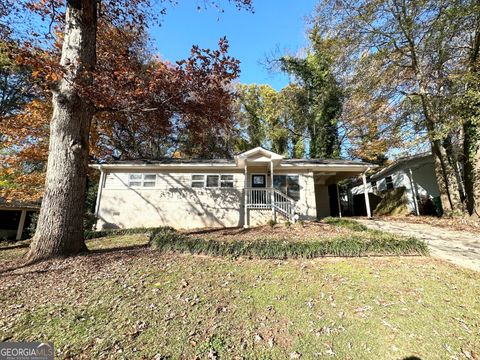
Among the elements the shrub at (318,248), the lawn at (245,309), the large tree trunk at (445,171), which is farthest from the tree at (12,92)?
the large tree trunk at (445,171)

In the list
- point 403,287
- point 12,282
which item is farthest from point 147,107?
point 403,287

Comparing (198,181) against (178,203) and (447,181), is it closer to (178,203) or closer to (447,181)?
(178,203)

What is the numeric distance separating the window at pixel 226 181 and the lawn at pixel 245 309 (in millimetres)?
6971

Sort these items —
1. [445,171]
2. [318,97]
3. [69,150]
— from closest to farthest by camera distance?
[69,150]
[445,171]
[318,97]

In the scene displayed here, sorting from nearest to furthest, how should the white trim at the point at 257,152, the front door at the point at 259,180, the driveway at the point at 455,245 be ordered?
1. the driveway at the point at 455,245
2. the white trim at the point at 257,152
3. the front door at the point at 259,180

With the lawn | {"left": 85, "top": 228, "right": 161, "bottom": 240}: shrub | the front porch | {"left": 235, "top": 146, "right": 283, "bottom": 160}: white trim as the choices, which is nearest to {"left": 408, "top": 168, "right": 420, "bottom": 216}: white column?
the front porch

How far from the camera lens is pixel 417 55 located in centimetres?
1105

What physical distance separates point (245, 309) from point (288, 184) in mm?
9332

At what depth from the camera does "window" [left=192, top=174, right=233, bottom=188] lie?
12078 mm

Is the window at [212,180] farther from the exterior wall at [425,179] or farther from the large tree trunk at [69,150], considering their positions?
the exterior wall at [425,179]

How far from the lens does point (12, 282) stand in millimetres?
4234

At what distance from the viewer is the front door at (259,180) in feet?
41.4

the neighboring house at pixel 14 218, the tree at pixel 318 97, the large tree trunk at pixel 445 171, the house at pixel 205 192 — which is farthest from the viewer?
the tree at pixel 318 97

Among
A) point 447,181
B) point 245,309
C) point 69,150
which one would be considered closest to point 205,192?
point 69,150
